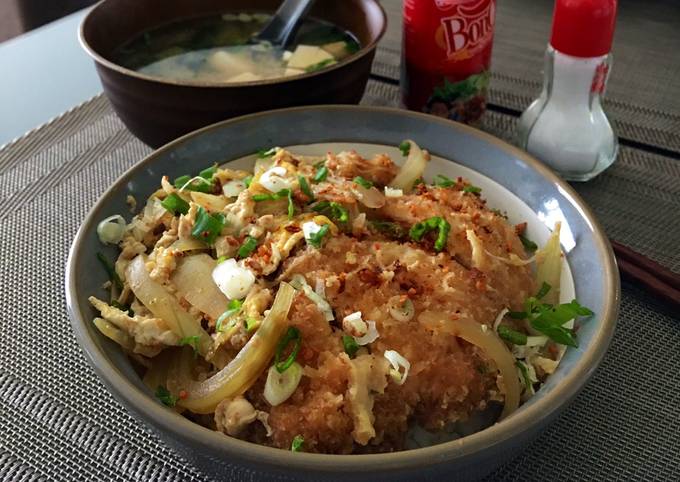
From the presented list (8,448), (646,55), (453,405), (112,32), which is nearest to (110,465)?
(8,448)

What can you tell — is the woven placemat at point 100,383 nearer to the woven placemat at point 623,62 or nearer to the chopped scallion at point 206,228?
the woven placemat at point 623,62

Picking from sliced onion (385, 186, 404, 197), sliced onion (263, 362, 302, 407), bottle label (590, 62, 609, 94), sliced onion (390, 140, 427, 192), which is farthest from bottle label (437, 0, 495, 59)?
sliced onion (263, 362, 302, 407)

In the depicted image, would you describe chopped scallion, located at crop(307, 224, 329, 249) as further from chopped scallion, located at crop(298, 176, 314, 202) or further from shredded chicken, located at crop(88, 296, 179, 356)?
shredded chicken, located at crop(88, 296, 179, 356)

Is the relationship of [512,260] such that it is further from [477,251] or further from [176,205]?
[176,205]

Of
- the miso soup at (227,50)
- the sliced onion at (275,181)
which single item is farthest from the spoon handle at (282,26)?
the sliced onion at (275,181)

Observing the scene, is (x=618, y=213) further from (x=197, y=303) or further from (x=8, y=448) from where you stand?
(x=8, y=448)
